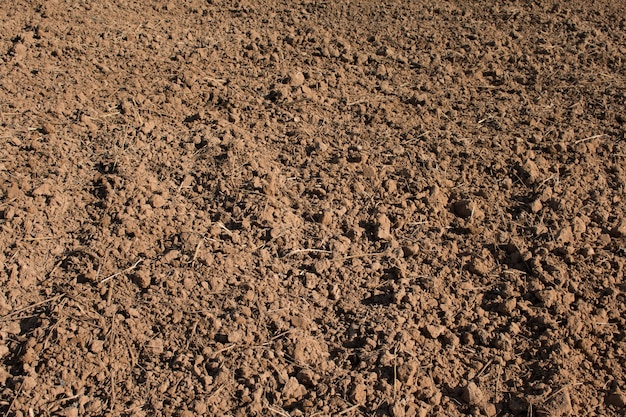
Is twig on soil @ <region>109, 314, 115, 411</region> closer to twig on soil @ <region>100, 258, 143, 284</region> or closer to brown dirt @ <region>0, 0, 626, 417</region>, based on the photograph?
brown dirt @ <region>0, 0, 626, 417</region>

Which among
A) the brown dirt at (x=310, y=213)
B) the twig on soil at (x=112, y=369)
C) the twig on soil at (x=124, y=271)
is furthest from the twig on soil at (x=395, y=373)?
the twig on soil at (x=124, y=271)

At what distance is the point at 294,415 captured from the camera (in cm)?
279

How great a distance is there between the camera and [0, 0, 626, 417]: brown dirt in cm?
292

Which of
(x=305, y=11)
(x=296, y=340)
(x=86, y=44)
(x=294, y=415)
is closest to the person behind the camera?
(x=294, y=415)

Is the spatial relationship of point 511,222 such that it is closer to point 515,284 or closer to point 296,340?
point 515,284

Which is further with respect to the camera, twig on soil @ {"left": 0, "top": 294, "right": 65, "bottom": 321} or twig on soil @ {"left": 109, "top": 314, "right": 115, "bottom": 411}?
twig on soil @ {"left": 0, "top": 294, "right": 65, "bottom": 321}

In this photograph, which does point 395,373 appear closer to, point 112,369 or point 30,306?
point 112,369

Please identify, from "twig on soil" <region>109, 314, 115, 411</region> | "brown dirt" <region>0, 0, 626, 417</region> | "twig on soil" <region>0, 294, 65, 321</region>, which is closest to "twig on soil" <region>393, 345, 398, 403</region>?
"brown dirt" <region>0, 0, 626, 417</region>

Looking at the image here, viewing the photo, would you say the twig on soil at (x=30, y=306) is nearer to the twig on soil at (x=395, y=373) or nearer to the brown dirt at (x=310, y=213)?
the brown dirt at (x=310, y=213)

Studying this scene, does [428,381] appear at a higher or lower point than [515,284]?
lower

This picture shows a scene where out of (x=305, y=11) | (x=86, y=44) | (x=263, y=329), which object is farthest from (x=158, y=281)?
(x=305, y=11)

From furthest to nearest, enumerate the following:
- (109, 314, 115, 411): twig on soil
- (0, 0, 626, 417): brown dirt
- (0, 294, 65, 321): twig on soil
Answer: (0, 294, 65, 321): twig on soil, (0, 0, 626, 417): brown dirt, (109, 314, 115, 411): twig on soil

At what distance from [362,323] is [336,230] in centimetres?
63

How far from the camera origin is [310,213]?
11.8ft
